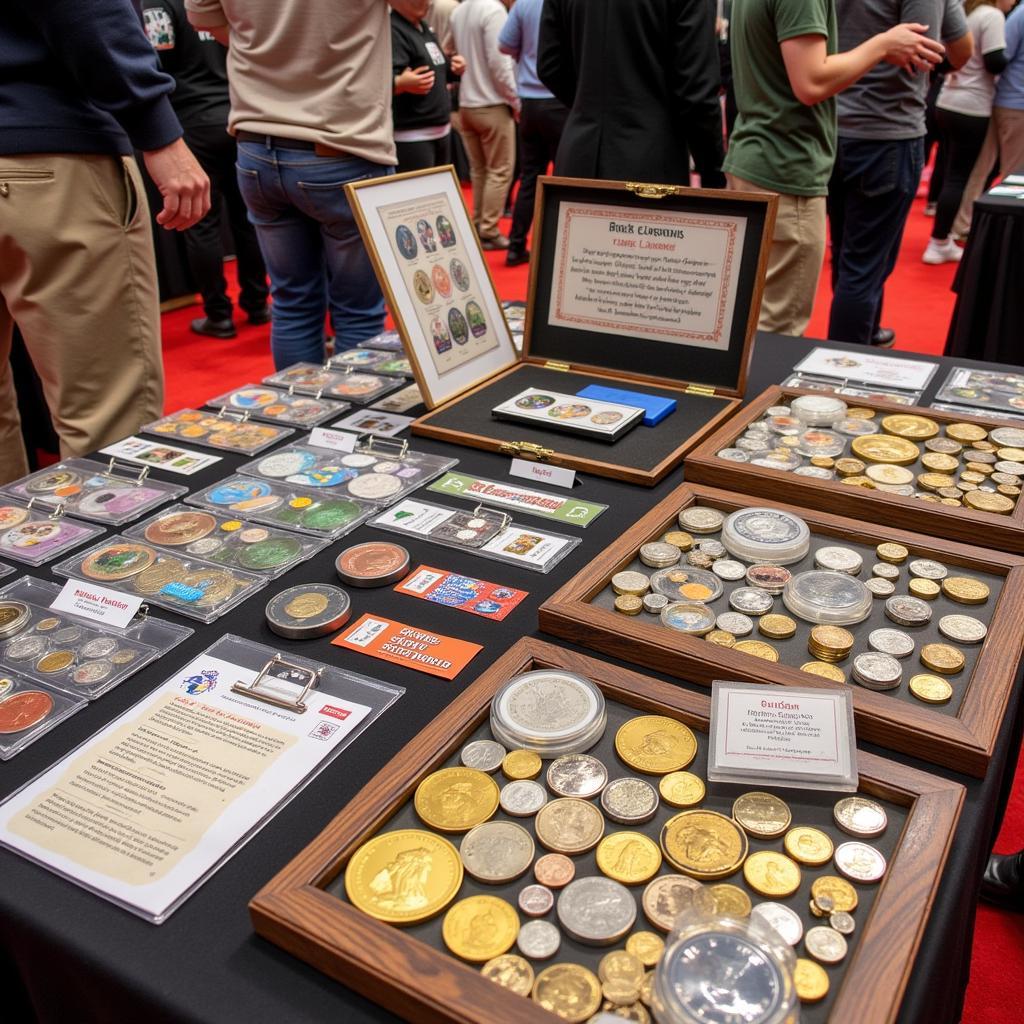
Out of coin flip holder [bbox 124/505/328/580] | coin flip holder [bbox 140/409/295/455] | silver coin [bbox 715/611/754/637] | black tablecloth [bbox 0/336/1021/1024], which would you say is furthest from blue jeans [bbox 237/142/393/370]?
Result: silver coin [bbox 715/611/754/637]

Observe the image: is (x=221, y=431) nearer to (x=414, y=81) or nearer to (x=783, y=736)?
(x=783, y=736)

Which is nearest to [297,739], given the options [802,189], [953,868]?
[953,868]

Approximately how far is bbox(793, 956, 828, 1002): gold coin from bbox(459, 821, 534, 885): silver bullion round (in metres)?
0.22

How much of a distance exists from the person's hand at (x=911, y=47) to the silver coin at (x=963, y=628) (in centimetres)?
182

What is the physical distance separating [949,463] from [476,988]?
3.44 feet

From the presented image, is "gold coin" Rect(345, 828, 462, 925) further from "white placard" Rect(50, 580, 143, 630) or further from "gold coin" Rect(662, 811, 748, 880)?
"white placard" Rect(50, 580, 143, 630)

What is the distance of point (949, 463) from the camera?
127 centimetres

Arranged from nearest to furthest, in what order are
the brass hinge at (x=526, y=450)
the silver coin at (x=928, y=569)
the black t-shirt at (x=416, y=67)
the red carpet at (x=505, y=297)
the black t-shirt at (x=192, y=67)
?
the silver coin at (x=928, y=569) < the brass hinge at (x=526, y=450) < the black t-shirt at (x=416, y=67) < the black t-shirt at (x=192, y=67) < the red carpet at (x=505, y=297)

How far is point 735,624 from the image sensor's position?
968mm

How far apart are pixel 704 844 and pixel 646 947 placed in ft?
0.35

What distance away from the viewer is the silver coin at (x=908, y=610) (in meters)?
0.95

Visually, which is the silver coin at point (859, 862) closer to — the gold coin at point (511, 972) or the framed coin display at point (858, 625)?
the framed coin display at point (858, 625)

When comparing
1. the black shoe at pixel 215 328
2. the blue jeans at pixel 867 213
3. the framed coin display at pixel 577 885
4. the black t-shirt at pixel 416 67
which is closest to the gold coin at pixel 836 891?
the framed coin display at pixel 577 885

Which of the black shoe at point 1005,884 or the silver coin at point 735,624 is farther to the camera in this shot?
the black shoe at point 1005,884
